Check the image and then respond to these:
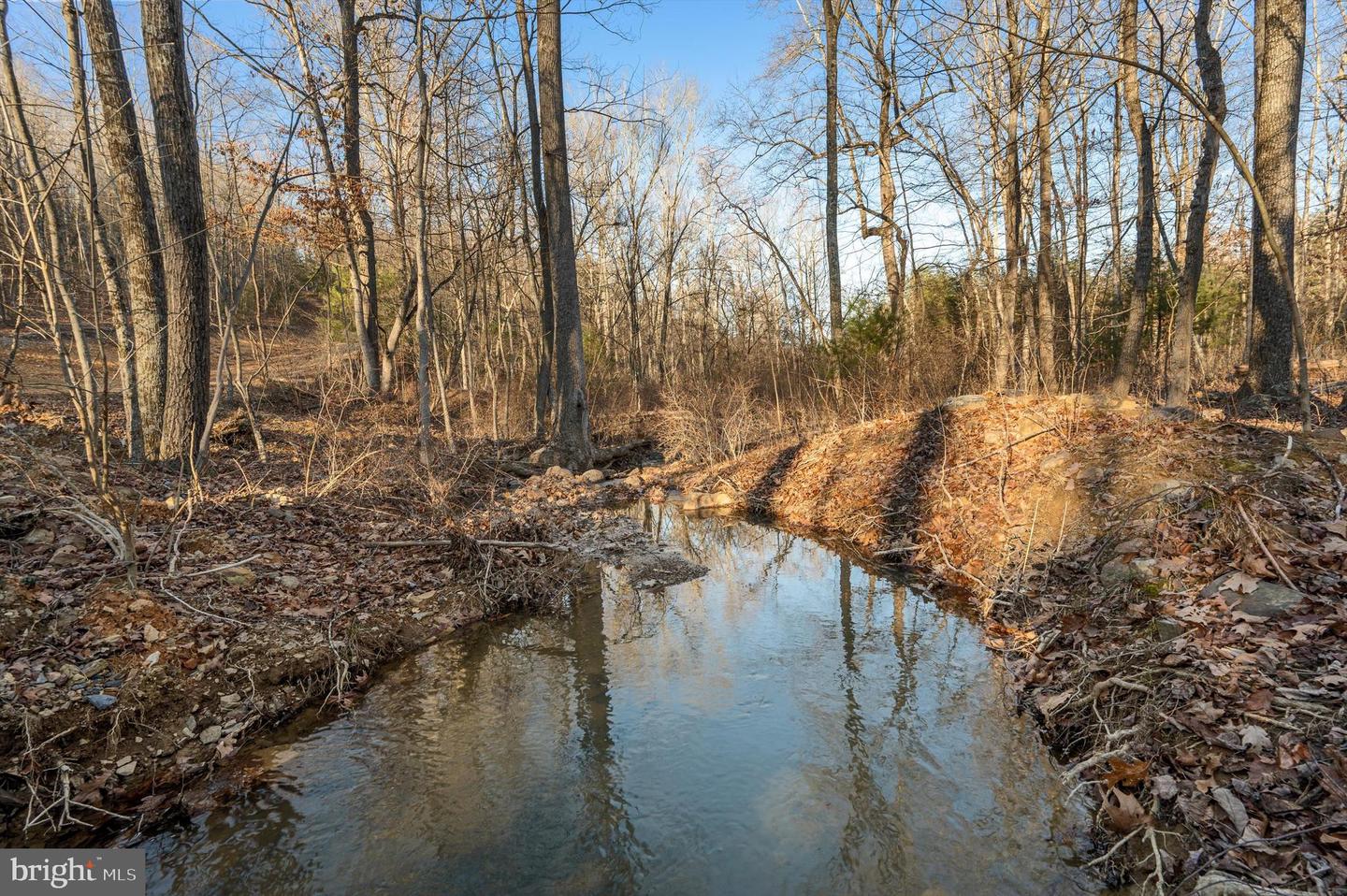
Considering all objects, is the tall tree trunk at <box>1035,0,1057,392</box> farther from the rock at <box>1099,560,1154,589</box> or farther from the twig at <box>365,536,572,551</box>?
the twig at <box>365,536,572,551</box>

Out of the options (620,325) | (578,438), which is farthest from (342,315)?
(578,438)

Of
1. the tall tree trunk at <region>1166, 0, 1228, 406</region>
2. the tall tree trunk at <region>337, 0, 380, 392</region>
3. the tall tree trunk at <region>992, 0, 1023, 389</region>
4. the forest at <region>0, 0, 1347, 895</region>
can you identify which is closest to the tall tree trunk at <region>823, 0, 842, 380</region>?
the forest at <region>0, 0, 1347, 895</region>

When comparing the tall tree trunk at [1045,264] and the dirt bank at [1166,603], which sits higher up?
the tall tree trunk at [1045,264]

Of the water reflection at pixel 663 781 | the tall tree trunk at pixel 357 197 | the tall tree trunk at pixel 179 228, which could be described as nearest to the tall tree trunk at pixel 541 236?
the tall tree trunk at pixel 357 197

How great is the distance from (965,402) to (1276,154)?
447cm

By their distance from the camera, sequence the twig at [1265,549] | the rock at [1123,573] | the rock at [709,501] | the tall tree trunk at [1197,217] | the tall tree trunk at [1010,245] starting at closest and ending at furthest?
the twig at [1265,549], the rock at [1123,573], the tall tree trunk at [1197,217], the tall tree trunk at [1010,245], the rock at [709,501]

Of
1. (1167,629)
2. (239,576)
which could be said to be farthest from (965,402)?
(239,576)

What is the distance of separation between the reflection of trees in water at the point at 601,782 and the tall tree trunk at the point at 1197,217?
9.11 metres

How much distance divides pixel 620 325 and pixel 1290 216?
2333 centimetres

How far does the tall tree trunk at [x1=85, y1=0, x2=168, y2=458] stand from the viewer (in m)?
7.37

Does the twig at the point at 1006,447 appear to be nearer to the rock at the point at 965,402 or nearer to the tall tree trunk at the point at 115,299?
the rock at the point at 965,402

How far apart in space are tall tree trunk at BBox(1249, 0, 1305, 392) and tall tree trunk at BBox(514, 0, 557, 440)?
1084 cm

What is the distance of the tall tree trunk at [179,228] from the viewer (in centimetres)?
748

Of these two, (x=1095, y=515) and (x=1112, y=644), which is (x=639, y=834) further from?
(x=1095, y=515)
